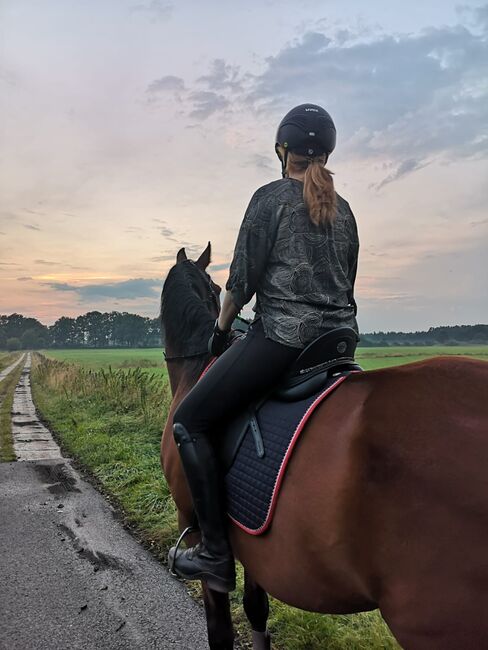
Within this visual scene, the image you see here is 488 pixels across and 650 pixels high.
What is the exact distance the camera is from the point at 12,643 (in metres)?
3.50

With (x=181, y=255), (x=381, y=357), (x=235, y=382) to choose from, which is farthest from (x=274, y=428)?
(x=381, y=357)

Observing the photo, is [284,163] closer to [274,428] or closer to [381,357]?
[274,428]

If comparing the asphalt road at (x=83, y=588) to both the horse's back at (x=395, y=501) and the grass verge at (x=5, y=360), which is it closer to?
the horse's back at (x=395, y=501)

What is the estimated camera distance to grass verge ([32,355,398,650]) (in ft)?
11.5

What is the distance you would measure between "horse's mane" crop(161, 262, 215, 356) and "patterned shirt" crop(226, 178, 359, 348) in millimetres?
968

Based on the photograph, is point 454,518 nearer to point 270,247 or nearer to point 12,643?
point 270,247

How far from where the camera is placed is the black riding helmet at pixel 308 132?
251 centimetres

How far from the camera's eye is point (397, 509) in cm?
176

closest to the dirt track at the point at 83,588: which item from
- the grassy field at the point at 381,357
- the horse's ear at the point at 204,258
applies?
the horse's ear at the point at 204,258

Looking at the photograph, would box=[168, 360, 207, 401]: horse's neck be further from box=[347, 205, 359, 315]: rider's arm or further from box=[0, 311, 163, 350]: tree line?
box=[0, 311, 163, 350]: tree line

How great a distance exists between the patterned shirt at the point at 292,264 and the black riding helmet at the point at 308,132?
200 mm

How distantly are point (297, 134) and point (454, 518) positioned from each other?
6.19 feet

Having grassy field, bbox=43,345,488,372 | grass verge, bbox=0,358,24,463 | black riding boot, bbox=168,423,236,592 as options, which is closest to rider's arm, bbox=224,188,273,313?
black riding boot, bbox=168,423,236,592

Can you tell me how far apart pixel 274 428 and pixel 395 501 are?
0.66m
